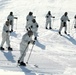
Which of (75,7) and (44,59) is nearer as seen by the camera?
(44,59)

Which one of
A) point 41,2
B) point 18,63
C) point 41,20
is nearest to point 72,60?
point 18,63

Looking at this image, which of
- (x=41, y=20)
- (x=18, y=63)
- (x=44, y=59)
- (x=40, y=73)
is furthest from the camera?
(x=41, y=20)

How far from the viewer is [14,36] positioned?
2509 cm

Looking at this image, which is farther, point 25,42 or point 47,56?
point 47,56

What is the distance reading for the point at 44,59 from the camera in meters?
17.9

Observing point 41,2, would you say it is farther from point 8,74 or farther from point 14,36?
point 8,74

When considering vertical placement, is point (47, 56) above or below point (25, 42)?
below

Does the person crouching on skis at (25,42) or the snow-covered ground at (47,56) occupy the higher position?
the person crouching on skis at (25,42)

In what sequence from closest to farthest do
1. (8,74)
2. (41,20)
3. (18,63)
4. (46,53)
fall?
1. (8,74)
2. (18,63)
3. (46,53)
4. (41,20)

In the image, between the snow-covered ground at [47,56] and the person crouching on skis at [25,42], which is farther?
the person crouching on skis at [25,42]

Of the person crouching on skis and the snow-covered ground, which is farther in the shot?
the person crouching on skis

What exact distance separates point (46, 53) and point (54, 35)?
5790mm

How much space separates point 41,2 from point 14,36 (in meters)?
22.7

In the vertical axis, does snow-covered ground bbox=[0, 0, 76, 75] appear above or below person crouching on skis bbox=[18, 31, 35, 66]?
below
